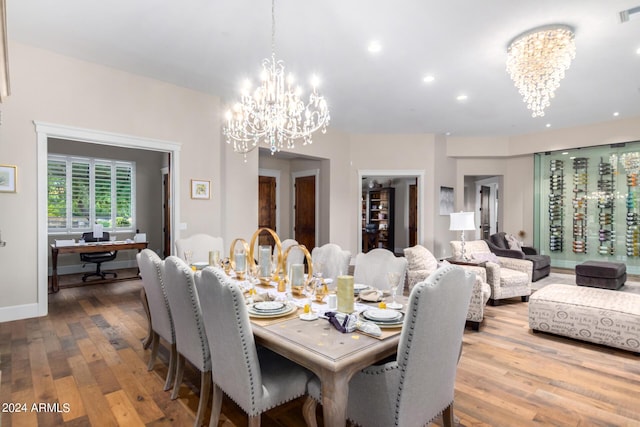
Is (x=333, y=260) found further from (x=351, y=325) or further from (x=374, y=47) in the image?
(x=374, y=47)

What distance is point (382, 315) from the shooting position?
1792mm

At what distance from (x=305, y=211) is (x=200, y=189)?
3354 mm

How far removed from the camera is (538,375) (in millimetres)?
2596

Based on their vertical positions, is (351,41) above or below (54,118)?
above

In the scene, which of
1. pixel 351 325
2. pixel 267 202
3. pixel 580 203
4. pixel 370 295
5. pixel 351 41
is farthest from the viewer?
pixel 267 202

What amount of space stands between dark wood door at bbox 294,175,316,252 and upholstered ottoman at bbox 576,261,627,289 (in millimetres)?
4862

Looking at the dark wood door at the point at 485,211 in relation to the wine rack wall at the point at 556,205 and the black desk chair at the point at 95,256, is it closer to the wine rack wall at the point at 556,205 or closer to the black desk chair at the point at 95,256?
the wine rack wall at the point at 556,205

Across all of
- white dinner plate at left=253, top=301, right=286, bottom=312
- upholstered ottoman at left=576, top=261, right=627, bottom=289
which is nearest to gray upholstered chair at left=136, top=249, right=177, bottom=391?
white dinner plate at left=253, top=301, right=286, bottom=312

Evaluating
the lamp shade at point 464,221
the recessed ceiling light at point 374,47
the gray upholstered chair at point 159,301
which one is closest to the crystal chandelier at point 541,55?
the recessed ceiling light at point 374,47

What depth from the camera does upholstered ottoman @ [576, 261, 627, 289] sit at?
16.4 feet

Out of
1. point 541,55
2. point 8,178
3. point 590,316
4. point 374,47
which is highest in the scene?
point 374,47

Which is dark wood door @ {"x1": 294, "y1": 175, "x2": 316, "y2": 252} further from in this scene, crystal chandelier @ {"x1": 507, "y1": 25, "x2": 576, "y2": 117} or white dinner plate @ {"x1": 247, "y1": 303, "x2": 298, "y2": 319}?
white dinner plate @ {"x1": 247, "y1": 303, "x2": 298, "y2": 319}

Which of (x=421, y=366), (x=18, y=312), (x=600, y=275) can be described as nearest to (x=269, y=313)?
(x=421, y=366)

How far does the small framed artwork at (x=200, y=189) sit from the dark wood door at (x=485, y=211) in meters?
9.20
